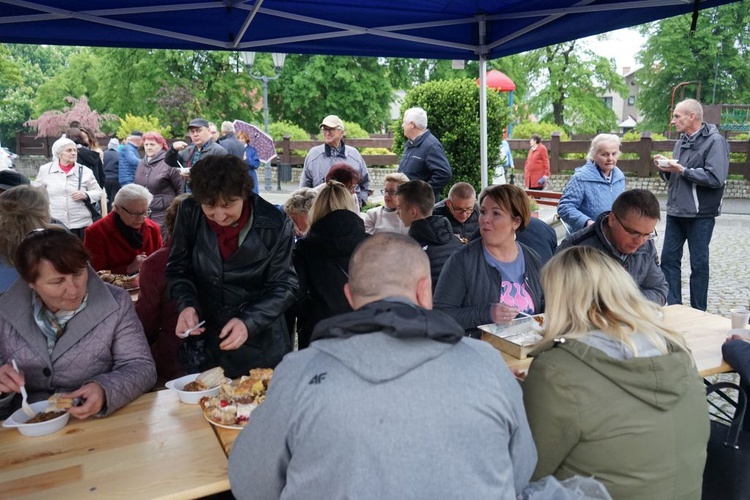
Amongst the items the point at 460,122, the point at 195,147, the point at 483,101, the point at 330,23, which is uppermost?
the point at 330,23

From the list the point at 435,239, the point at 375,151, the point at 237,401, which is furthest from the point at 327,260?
the point at 375,151

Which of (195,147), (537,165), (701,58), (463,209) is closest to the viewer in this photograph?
(463,209)

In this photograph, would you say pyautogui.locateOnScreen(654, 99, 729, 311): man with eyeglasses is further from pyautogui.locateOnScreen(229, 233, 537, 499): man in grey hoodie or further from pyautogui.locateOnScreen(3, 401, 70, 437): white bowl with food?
pyautogui.locateOnScreen(3, 401, 70, 437): white bowl with food

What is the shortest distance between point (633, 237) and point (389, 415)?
8.21 feet

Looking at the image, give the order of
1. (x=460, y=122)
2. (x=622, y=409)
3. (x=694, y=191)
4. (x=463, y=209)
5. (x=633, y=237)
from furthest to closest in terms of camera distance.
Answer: (x=460, y=122)
(x=694, y=191)
(x=463, y=209)
(x=633, y=237)
(x=622, y=409)

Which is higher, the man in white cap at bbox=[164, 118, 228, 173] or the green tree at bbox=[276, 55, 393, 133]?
the green tree at bbox=[276, 55, 393, 133]

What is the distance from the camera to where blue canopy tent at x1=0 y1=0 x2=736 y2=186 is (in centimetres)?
421

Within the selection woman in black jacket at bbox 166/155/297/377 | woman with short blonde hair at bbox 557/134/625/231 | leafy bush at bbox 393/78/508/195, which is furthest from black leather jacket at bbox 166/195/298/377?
leafy bush at bbox 393/78/508/195

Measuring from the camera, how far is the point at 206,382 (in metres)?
2.33

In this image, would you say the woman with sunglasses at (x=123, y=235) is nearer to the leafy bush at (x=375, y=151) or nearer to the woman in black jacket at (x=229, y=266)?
the woman in black jacket at (x=229, y=266)

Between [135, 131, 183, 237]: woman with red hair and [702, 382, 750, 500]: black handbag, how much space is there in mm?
5703

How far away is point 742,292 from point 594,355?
637cm

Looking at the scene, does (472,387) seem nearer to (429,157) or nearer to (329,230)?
(329,230)

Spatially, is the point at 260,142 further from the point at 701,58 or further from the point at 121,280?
the point at 701,58
